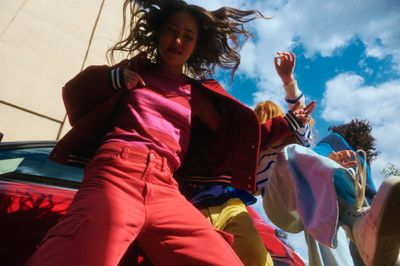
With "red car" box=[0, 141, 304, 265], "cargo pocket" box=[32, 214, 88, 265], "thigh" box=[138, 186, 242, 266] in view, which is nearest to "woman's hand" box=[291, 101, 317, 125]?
"red car" box=[0, 141, 304, 265]

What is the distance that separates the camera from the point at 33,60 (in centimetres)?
626

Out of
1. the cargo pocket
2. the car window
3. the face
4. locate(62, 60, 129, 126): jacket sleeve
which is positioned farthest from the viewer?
the car window

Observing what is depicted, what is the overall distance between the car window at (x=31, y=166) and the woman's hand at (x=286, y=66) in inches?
58.6

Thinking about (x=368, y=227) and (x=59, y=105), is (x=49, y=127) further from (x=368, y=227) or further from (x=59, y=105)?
(x=368, y=227)

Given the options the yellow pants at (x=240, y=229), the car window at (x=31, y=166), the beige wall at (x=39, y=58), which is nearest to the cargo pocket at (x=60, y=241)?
the yellow pants at (x=240, y=229)

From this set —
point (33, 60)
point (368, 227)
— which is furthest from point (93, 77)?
point (33, 60)

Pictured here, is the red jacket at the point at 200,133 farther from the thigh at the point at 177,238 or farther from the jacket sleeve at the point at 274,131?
the thigh at the point at 177,238

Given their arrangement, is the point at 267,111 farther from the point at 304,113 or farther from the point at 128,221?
the point at 128,221

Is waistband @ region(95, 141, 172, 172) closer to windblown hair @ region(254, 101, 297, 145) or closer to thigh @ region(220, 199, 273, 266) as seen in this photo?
thigh @ region(220, 199, 273, 266)

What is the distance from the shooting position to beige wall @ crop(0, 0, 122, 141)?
5.78 meters

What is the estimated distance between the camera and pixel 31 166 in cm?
202

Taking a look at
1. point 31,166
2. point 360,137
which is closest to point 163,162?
point 31,166

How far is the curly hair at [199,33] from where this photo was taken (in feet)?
6.83

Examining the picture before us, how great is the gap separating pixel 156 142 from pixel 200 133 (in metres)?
0.59
